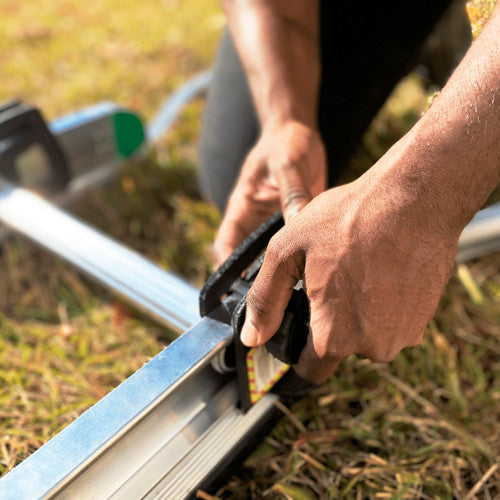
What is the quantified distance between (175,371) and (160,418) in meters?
0.08

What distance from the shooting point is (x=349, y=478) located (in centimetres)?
106

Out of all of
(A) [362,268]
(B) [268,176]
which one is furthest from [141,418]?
(B) [268,176]

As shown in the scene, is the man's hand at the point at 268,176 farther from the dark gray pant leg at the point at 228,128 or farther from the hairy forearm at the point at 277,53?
the dark gray pant leg at the point at 228,128

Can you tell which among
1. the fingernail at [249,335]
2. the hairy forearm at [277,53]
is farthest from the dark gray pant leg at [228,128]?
the fingernail at [249,335]

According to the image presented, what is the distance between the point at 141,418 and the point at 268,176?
57 cm

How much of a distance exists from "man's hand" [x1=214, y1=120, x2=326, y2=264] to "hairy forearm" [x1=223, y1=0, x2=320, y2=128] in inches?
3.4

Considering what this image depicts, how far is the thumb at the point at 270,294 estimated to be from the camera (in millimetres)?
753

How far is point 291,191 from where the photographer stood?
100cm

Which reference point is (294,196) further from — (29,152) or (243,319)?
(29,152)

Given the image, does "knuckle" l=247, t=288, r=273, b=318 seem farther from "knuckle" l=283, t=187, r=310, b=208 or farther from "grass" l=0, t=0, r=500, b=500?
"grass" l=0, t=0, r=500, b=500

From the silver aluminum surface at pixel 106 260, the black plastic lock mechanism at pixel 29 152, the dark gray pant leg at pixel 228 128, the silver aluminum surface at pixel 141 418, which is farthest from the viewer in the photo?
the dark gray pant leg at pixel 228 128

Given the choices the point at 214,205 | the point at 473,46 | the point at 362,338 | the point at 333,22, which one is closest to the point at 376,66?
the point at 333,22

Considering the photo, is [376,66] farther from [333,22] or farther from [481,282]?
[481,282]

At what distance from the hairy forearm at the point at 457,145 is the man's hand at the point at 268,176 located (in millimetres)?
365
